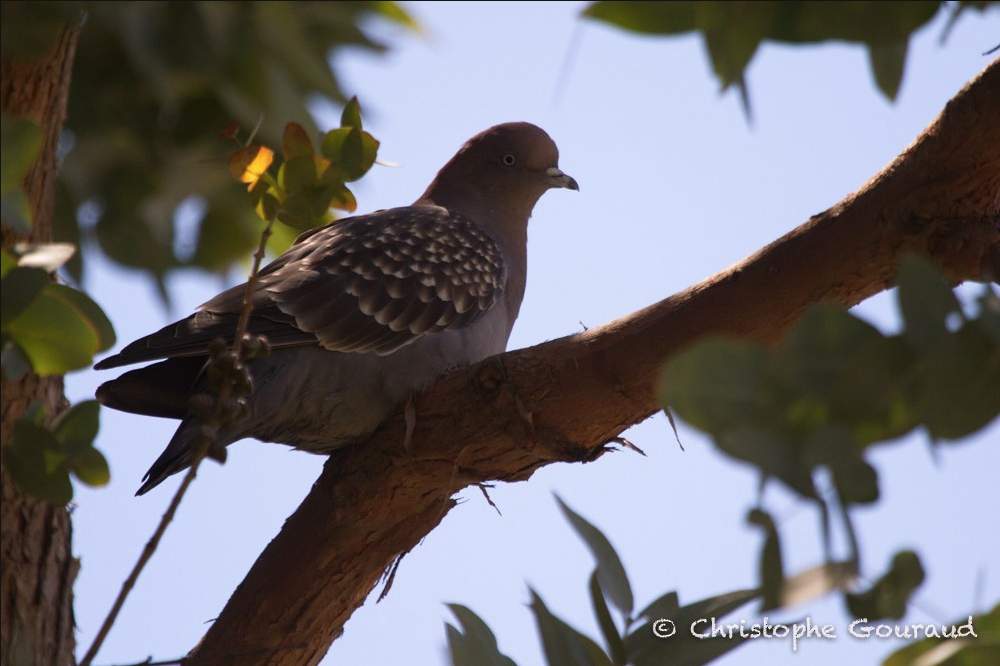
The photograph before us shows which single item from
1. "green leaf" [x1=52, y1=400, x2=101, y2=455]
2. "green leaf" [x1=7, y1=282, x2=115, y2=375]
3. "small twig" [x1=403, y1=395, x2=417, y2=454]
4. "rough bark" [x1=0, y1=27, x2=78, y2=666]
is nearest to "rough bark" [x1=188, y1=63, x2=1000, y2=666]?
"small twig" [x1=403, y1=395, x2=417, y2=454]

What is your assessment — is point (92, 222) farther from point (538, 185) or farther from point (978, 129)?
point (538, 185)

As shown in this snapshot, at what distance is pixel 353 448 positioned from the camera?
138 inches

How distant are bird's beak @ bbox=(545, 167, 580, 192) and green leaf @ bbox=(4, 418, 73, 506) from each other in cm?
369

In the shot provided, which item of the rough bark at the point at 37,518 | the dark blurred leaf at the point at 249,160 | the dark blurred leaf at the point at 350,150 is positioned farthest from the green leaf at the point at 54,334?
the dark blurred leaf at the point at 350,150

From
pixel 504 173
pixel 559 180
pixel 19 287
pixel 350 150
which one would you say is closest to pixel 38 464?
pixel 19 287

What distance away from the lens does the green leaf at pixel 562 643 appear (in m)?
1.97

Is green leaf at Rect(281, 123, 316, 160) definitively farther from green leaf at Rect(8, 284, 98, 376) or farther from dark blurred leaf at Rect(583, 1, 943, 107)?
dark blurred leaf at Rect(583, 1, 943, 107)

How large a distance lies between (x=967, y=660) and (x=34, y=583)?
1943mm

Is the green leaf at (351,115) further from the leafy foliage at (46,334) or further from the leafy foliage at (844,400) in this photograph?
the leafy foliage at (844,400)

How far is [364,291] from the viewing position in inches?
155

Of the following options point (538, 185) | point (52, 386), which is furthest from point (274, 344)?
point (538, 185)

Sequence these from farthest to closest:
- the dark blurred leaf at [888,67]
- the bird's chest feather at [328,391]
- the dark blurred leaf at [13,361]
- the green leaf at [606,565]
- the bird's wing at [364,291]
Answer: the bird's chest feather at [328,391] → the bird's wing at [364,291] → the green leaf at [606,565] → the dark blurred leaf at [13,361] → the dark blurred leaf at [888,67]

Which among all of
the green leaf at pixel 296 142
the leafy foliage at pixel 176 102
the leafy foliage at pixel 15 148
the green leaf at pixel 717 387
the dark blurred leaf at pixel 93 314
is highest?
the leafy foliage at pixel 176 102

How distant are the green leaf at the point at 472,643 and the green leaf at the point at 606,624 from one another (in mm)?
340
